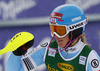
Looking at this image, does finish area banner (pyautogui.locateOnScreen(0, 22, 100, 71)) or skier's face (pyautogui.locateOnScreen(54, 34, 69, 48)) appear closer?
skier's face (pyautogui.locateOnScreen(54, 34, 69, 48))

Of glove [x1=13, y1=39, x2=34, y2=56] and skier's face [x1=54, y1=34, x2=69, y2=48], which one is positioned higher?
skier's face [x1=54, y1=34, x2=69, y2=48]

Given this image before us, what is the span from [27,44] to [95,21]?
2002 mm

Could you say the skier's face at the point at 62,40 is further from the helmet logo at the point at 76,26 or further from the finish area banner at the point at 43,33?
the finish area banner at the point at 43,33

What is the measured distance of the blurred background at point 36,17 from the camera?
3822mm


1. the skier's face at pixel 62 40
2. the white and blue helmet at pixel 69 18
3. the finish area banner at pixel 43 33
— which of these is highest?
the white and blue helmet at pixel 69 18

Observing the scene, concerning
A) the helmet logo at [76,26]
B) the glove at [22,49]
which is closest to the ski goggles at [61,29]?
the helmet logo at [76,26]

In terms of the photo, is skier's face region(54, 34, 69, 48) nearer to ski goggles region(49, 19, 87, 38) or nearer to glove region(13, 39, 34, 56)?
ski goggles region(49, 19, 87, 38)

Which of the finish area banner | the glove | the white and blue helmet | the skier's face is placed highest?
the white and blue helmet

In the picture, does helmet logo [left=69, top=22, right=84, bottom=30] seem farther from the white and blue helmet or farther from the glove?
the glove

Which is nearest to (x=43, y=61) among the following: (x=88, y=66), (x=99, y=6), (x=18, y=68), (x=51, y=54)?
(x=51, y=54)

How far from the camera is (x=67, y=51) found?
2.20 meters

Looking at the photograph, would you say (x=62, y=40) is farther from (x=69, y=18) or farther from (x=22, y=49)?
(x=22, y=49)

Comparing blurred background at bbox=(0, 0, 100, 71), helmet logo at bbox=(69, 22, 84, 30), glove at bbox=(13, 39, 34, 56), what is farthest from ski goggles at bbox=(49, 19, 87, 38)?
blurred background at bbox=(0, 0, 100, 71)

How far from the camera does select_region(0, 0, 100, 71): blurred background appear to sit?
3822 mm
